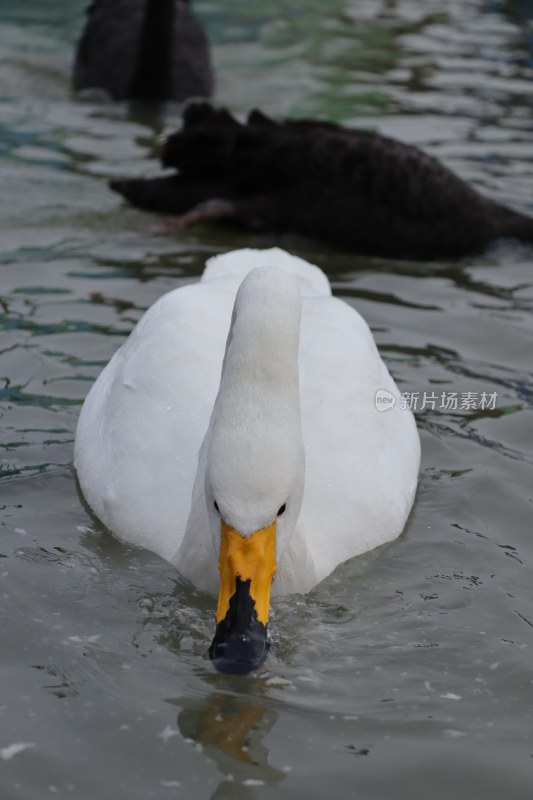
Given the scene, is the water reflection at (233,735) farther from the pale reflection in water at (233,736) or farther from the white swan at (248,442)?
the white swan at (248,442)

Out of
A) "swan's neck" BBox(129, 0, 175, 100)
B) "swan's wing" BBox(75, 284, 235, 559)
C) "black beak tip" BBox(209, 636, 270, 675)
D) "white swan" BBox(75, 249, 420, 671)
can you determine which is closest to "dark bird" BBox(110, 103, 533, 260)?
"white swan" BBox(75, 249, 420, 671)

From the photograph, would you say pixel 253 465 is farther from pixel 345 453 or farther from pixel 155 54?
pixel 155 54

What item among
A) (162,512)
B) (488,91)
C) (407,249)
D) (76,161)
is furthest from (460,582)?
(488,91)

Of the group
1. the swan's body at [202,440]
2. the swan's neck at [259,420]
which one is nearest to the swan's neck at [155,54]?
the swan's body at [202,440]

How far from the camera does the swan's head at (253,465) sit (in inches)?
162

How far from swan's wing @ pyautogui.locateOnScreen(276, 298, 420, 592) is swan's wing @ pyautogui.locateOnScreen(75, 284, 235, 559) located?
1.25 feet

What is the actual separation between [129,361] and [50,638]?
155cm

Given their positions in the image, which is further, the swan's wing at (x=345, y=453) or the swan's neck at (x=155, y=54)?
the swan's neck at (x=155, y=54)

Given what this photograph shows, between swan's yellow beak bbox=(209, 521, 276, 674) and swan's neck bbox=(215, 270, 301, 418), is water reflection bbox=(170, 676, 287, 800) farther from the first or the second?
swan's neck bbox=(215, 270, 301, 418)

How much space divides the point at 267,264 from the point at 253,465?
2.62 m

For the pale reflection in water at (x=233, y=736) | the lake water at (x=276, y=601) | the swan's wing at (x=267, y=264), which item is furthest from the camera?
the swan's wing at (x=267, y=264)

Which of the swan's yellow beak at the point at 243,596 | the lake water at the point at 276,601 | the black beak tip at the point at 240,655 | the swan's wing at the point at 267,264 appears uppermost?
the swan's wing at the point at 267,264

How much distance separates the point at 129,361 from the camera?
5.84m

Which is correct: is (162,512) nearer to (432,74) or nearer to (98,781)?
(98,781)
